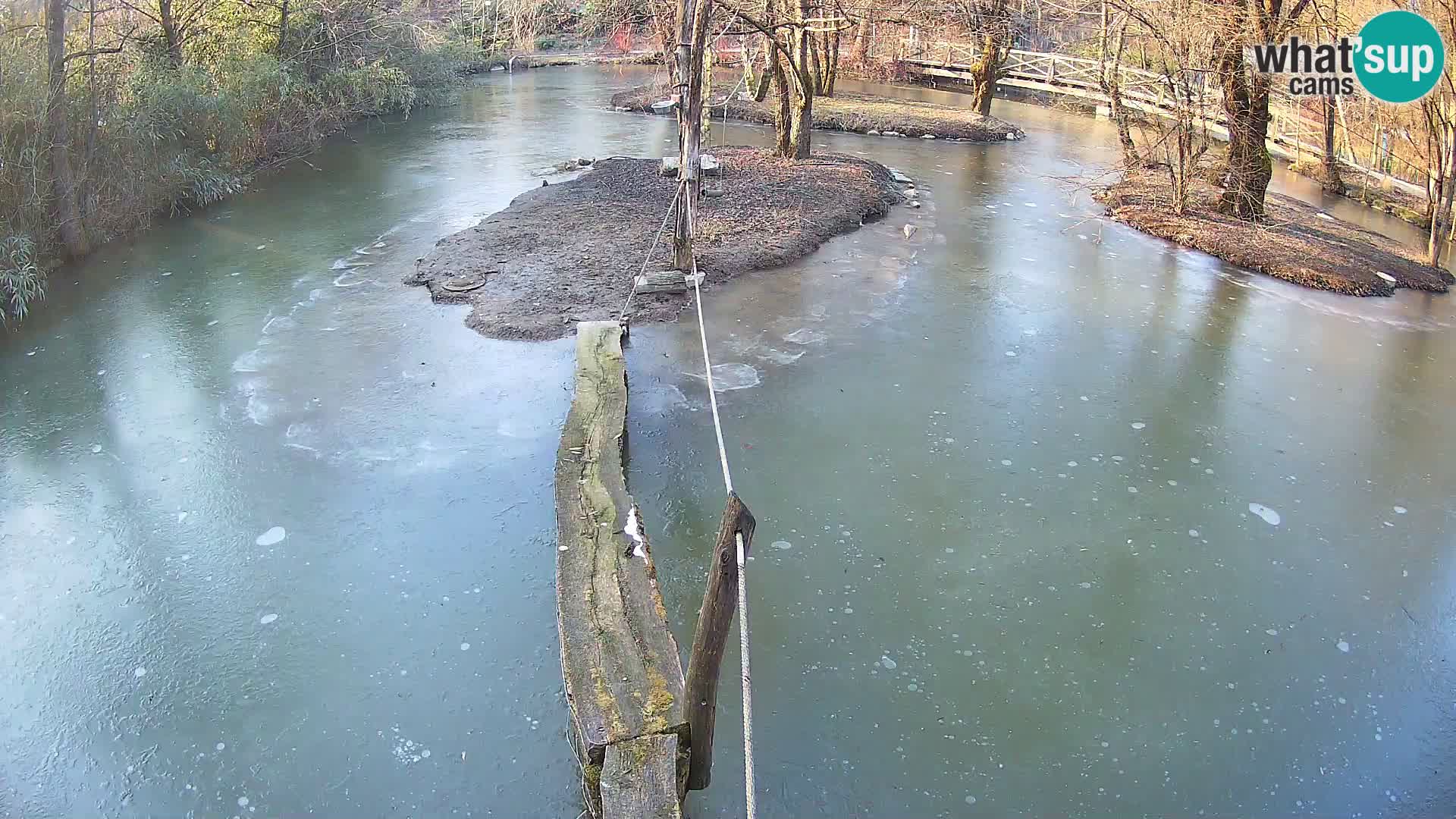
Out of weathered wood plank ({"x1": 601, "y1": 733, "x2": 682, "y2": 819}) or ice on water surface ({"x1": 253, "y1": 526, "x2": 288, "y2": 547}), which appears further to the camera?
ice on water surface ({"x1": 253, "y1": 526, "x2": 288, "y2": 547})

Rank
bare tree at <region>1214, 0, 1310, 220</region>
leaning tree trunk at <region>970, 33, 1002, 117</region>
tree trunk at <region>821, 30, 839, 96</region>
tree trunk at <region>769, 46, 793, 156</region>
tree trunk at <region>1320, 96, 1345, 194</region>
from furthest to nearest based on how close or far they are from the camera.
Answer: tree trunk at <region>821, 30, 839, 96</region> < leaning tree trunk at <region>970, 33, 1002, 117</region> < tree trunk at <region>1320, 96, 1345, 194</region> < tree trunk at <region>769, 46, 793, 156</region> < bare tree at <region>1214, 0, 1310, 220</region>

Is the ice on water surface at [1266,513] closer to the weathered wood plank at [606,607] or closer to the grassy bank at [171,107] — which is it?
the weathered wood plank at [606,607]

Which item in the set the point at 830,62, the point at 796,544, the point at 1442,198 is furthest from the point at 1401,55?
the point at 830,62

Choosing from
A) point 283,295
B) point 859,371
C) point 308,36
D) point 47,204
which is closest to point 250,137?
point 308,36

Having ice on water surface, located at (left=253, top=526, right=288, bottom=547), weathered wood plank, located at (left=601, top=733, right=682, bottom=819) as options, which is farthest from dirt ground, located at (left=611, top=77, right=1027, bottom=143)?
weathered wood plank, located at (left=601, top=733, right=682, bottom=819)

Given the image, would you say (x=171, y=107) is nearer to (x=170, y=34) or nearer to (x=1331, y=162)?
(x=170, y=34)

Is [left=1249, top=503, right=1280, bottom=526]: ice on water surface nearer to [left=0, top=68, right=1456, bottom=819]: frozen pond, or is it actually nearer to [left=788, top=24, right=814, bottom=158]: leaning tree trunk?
[left=0, top=68, right=1456, bottom=819]: frozen pond

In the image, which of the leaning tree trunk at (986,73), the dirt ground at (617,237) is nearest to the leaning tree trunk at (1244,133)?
the dirt ground at (617,237)
